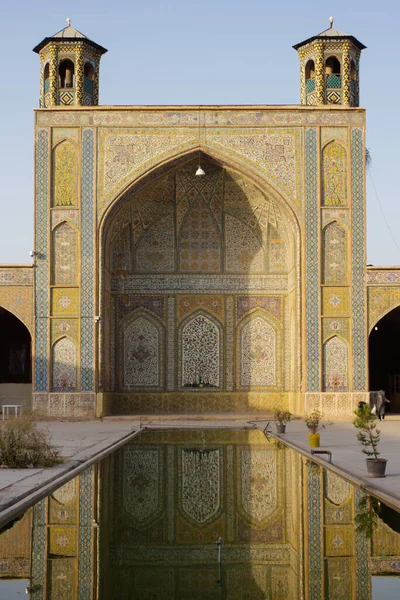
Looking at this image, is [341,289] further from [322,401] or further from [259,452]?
[259,452]

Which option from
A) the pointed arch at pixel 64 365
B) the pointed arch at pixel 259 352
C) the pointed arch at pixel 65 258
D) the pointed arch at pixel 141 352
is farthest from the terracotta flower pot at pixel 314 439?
the pointed arch at pixel 141 352

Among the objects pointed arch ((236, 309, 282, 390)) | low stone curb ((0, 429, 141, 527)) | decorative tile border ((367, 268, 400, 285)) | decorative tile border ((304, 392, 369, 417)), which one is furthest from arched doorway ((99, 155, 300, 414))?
low stone curb ((0, 429, 141, 527))

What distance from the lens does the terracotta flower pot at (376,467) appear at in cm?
725

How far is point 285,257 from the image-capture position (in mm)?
19672

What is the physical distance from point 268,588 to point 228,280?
16013mm

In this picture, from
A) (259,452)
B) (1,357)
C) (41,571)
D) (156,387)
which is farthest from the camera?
(1,357)

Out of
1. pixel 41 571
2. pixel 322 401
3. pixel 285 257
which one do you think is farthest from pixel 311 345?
pixel 41 571

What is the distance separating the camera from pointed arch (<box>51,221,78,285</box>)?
17.7 metres

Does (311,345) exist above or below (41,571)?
above

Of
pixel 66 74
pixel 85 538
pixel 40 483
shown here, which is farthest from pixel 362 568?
pixel 66 74

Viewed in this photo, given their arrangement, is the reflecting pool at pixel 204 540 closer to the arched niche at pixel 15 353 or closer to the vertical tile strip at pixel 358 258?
the vertical tile strip at pixel 358 258

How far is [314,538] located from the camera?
16.3ft

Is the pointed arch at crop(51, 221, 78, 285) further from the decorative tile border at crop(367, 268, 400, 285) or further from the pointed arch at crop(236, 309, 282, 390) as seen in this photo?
the decorative tile border at crop(367, 268, 400, 285)

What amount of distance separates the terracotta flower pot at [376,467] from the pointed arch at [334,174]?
1109 centimetres
